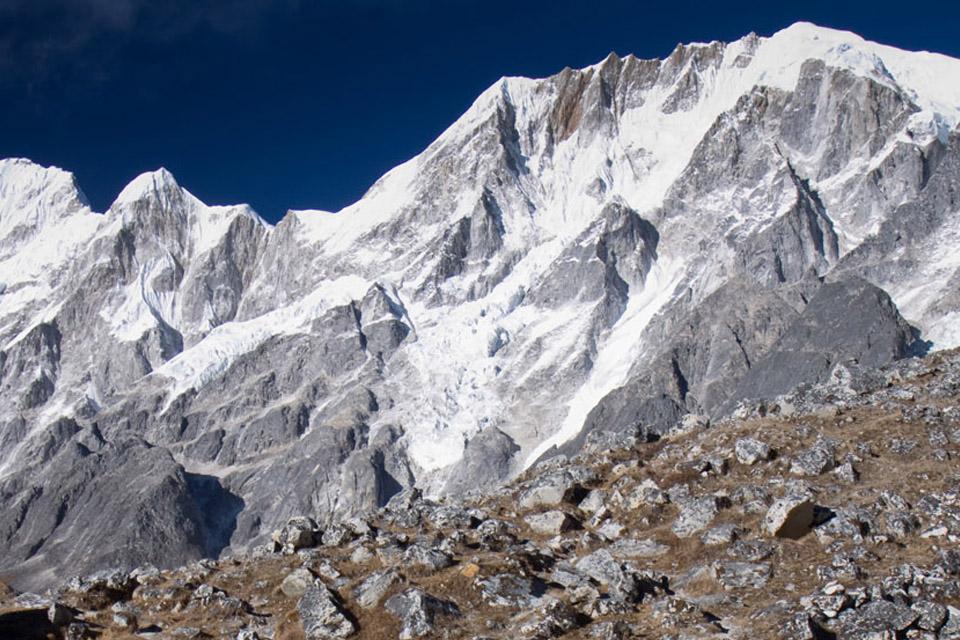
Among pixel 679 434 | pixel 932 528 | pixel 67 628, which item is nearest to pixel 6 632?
pixel 67 628

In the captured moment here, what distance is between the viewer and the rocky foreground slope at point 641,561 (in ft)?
82.8

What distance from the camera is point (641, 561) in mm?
31141

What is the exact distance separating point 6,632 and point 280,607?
7.88 meters

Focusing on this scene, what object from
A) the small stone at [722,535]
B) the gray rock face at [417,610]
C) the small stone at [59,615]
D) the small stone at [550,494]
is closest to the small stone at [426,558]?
the gray rock face at [417,610]

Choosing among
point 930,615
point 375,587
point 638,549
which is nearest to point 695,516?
point 638,549

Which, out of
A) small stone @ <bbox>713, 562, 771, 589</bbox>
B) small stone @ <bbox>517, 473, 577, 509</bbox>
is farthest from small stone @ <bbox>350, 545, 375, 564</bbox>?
small stone @ <bbox>713, 562, 771, 589</bbox>

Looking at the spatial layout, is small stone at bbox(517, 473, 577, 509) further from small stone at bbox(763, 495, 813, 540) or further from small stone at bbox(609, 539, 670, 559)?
small stone at bbox(763, 495, 813, 540)

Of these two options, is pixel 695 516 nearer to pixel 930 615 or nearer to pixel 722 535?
pixel 722 535

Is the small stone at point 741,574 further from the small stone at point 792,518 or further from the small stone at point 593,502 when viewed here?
the small stone at point 593,502

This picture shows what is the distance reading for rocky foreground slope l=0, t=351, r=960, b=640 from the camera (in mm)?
25234

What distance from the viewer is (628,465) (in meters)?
41.2

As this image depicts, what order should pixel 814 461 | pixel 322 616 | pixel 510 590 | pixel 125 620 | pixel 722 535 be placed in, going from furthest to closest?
1. pixel 814 461
2. pixel 722 535
3. pixel 125 620
4. pixel 510 590
5. pixel 322 616

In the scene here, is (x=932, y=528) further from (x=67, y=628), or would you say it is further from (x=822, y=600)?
(x=67, y=628)

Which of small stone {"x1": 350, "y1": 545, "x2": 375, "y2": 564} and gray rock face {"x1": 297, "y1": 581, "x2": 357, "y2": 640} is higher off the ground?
small stone {"x1": 350, "y1": 545, "x2": 375, "y2": 564}
